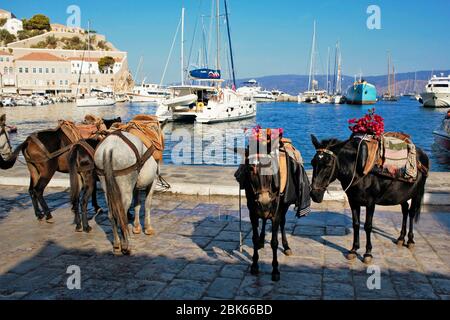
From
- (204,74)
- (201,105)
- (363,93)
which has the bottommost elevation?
(201,105)

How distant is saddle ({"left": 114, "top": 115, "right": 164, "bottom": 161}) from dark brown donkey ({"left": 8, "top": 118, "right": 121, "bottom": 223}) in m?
1.22

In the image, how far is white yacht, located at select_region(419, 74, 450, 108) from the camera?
249 feet

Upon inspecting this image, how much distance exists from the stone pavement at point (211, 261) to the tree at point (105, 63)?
128082 mm

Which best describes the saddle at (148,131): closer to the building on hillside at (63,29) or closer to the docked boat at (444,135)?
the docked boat at (444,135)

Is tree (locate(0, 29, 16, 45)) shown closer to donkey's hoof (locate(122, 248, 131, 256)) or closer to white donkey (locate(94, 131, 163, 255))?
white donkey (locate(94, 131, 163, 255))

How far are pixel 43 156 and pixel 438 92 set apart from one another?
272 feet

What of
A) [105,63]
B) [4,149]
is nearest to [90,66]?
[105,63]

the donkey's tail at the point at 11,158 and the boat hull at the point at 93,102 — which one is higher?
the boat hull at the point at 93,102

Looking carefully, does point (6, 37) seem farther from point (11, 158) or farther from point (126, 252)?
point (126, 252)

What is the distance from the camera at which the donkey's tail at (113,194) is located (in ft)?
19.1

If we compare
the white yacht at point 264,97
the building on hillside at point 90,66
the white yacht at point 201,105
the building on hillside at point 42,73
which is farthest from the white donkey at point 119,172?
the white yacht at point 264,97

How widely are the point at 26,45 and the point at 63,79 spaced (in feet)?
61.4

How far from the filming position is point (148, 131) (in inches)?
275

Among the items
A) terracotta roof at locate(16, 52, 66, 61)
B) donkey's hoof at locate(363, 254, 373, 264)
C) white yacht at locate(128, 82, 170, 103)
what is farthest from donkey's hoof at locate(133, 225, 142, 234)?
terracotta roof at locate(16, 52, 66, 61)
